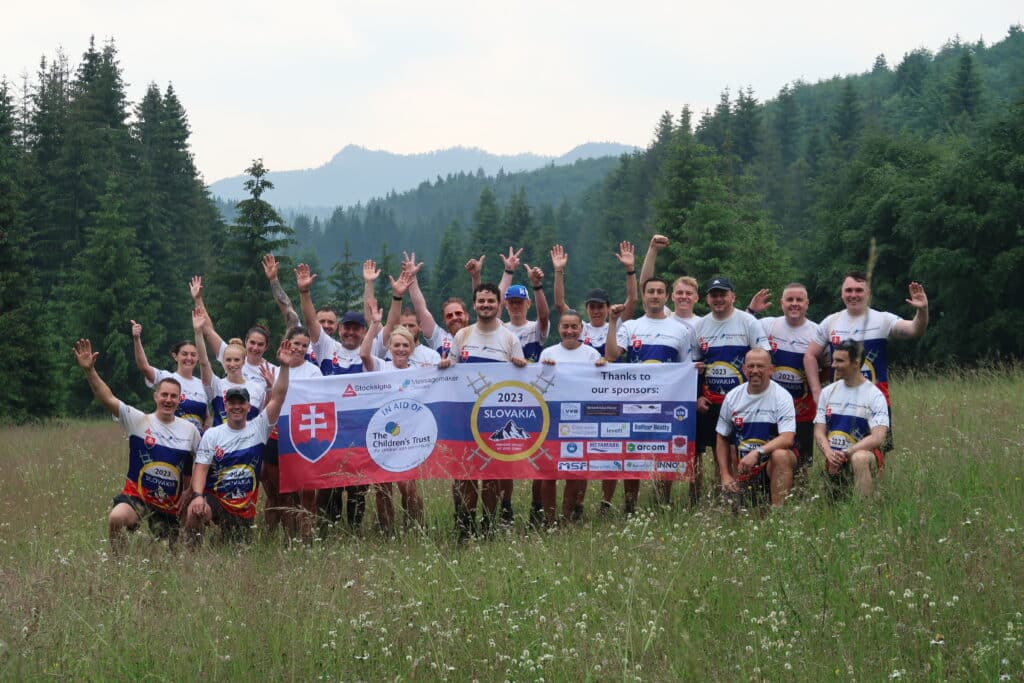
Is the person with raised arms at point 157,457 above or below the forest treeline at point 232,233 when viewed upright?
below

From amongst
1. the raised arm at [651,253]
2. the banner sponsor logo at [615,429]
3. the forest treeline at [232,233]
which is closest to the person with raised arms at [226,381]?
the banner sponsor logo at [615,429]

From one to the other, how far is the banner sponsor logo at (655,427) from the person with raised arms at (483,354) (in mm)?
1333

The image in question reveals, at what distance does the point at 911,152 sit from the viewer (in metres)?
59.5

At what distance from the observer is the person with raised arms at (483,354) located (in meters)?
9.93

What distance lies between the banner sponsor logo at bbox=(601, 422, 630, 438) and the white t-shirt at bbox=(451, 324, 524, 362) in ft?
3.72

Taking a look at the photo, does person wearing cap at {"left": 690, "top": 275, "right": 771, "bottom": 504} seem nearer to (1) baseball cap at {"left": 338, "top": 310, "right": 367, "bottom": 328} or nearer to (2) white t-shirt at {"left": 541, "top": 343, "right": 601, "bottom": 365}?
(2) white t-shirt at {"left": 541, "top": 343, "right": 601, "bottom": 365}

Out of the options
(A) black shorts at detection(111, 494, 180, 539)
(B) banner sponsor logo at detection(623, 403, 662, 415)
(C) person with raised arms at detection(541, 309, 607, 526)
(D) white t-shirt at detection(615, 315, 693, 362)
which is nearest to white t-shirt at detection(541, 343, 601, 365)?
(C) person with raised arms at detection(541, 309, 607, 526)

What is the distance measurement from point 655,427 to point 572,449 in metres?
0.87

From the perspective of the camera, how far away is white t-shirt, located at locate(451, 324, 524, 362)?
10.1 metres

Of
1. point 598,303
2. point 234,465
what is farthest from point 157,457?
point 598,303

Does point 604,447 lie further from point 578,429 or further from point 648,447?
point 648,447

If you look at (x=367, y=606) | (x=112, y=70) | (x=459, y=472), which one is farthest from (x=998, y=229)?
(x=112, y=70)

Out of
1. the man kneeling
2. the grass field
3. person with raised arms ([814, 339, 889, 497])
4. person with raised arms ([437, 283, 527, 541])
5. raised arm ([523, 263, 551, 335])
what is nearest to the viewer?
the grass field

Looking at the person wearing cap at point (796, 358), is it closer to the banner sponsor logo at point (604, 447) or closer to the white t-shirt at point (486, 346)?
the banner sponsor logo at point (604, 447)
